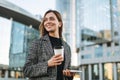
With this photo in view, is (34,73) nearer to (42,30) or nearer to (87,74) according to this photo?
(42,30)

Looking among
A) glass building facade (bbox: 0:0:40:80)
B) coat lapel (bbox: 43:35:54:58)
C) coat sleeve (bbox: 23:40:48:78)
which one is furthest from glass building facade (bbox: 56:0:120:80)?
coat sleeve (bbox: 23:40:48:78)

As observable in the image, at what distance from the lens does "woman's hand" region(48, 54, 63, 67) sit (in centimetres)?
267

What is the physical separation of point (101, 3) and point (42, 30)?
2197 inches

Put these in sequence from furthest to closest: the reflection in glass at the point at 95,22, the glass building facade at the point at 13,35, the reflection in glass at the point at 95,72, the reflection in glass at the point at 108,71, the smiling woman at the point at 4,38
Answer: the reflection in glass at the point at 95,72 < the reflection in glass at the point at 108,71 < the reflection in glass at the point at 95,22 < the glass building facade at the point at 13,35 < the smiling woman at the point at 4,38

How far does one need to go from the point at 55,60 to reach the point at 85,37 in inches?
2295

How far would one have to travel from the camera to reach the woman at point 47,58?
2824mm

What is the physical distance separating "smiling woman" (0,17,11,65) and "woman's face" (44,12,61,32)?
42838 mm

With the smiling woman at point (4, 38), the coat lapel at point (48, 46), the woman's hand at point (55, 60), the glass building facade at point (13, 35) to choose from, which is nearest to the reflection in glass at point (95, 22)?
the glass building facade at point (13, 35)

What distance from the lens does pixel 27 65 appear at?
2.87 metres

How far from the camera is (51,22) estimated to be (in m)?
3.06

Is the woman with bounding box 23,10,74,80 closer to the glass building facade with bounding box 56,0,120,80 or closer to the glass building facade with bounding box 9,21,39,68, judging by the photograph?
the glass building facade with bounding box 9,21,39,68

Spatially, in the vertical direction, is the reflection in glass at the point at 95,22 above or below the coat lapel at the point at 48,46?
above

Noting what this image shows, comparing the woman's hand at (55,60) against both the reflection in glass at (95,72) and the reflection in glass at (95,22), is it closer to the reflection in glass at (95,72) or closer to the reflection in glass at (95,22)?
the reflection in glass at (95,22)

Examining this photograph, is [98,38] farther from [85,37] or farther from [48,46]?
[48,46]
